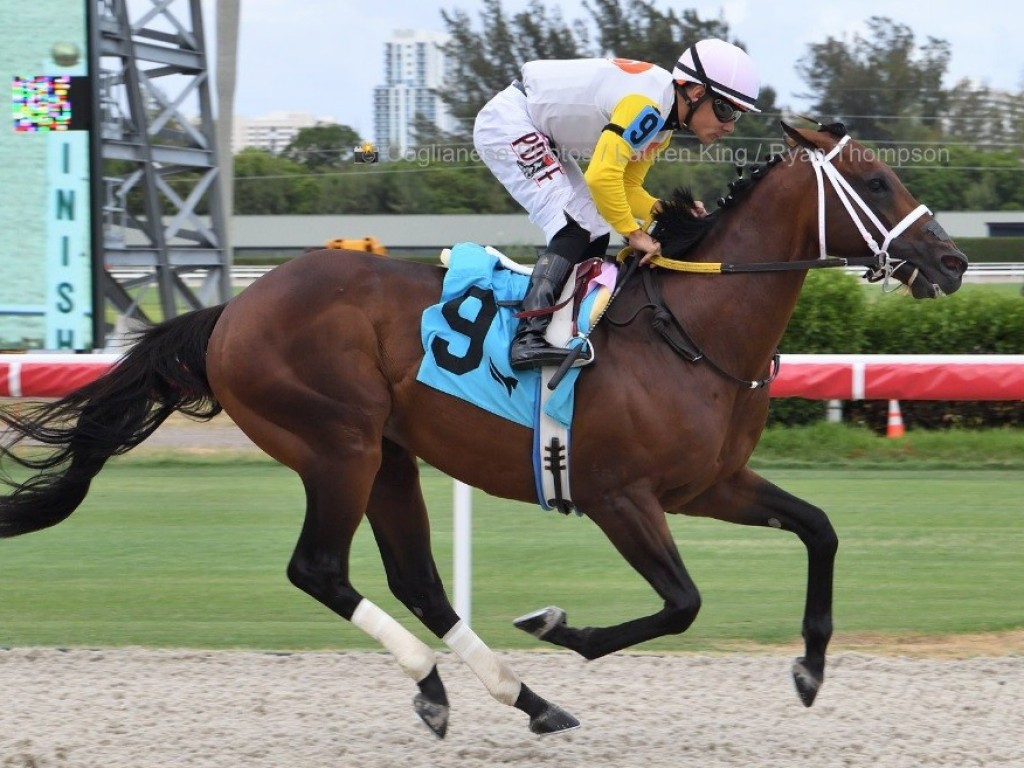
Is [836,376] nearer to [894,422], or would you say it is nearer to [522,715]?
[894,422]

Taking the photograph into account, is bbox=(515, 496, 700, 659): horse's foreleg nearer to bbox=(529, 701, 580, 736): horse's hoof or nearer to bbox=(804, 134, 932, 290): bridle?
bbox=(529, 701, 580, 736): horse's hoof

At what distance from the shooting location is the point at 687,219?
4.25 metres

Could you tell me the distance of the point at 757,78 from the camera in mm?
4125

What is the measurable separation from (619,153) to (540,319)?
0.53 meters

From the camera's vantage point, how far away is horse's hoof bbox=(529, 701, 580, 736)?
161 inches

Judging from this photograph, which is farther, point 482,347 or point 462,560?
point 462,560

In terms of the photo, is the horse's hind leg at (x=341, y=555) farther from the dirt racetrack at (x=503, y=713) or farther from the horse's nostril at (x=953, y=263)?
the horse's nostril at (x=953, y=263)

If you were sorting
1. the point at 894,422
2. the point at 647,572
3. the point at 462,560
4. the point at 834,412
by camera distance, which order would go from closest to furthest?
the point at 647,572
the point at 462,560
the point at 894,422
the point at 834,412

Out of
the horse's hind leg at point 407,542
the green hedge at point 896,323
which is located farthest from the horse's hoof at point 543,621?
the green hedge at point 896,323

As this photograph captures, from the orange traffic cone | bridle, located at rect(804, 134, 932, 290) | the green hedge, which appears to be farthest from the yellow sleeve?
the green hedge

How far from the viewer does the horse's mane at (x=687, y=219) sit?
420 centimetres

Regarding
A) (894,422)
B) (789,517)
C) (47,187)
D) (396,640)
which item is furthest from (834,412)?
(47,187)

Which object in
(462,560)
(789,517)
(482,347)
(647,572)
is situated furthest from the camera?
(462,560)

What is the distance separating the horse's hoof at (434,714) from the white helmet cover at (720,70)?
1.98 metres
